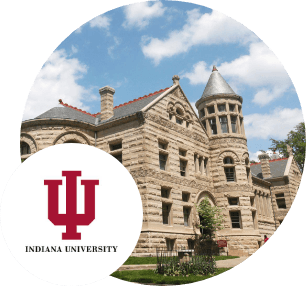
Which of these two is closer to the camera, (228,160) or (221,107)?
(221,107)

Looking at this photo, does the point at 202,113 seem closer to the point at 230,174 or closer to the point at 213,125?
the point at 213,125

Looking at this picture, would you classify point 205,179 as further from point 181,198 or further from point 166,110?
point 166,110

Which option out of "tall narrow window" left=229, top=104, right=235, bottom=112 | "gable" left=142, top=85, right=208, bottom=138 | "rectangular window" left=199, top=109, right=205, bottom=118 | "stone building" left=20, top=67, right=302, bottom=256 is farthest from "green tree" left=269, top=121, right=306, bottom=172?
"gable" left=142, top=85, right=208, bottom=138

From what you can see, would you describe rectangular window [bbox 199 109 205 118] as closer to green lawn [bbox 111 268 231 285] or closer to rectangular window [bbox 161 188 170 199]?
rectangular window [bbox 161 188 170 199]

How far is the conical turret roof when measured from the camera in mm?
11970

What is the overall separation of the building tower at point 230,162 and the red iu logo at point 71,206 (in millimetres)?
6063

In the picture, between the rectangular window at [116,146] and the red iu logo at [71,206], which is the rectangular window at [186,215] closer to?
the rectangular window at [116,146]

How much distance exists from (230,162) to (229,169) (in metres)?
0.75

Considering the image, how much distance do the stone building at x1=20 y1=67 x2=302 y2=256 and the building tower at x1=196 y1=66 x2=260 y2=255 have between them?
0.14 feet

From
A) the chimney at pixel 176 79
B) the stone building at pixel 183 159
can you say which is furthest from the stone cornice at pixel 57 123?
the chimney at pixel 176 79

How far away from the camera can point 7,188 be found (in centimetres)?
834

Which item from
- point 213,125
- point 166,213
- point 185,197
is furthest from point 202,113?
point 185,197

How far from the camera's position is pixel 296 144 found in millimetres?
11438

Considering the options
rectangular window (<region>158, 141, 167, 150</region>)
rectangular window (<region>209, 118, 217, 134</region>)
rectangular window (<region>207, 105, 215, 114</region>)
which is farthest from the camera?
rectangular window (<region>158, 141, 167, 150</region>)
